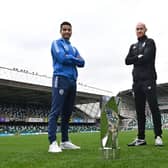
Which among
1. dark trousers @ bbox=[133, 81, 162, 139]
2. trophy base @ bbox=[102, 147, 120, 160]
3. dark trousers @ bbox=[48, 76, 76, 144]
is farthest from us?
dark trousers @ bbox=[133, 81, 162, 139]

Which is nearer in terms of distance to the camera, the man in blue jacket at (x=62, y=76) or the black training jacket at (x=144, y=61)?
the man in blue jacket at (x=62, y=76)

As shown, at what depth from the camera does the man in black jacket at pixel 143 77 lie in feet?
15.0

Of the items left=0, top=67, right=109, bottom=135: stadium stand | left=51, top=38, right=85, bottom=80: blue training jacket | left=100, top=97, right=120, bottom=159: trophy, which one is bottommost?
left=100, top=97, right=120, bottom=159: trophy

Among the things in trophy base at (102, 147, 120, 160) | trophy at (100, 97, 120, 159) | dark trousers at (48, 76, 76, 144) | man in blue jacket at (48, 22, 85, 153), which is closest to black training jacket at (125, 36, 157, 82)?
man in blue jacket at (48, 22, 85, 153)

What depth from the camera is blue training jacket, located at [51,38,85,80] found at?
421 centimetres

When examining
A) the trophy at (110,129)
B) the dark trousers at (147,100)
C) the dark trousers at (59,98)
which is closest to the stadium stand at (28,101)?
the dark trousers at (147,100)

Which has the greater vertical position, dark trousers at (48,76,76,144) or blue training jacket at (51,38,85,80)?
blue training jacket at (51,38,85,80)

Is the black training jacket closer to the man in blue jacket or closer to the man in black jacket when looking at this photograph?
the man in black jacket

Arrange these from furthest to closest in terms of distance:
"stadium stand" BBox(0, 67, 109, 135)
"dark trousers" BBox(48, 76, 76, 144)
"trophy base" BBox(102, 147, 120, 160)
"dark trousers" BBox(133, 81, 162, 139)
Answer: "stadium stand" BBox(0, 67, 109, 135)
"dark trousers" BBox(133, 81, 162, 139)
"dark trousers" BBox(48, 76, 76, 144)
"trophy base" BBox(102, 147, 120, 160)

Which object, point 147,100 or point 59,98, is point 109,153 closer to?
point 59,98

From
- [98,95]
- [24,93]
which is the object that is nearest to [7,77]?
[24,93]

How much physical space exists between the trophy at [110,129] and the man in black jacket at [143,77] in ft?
4.99

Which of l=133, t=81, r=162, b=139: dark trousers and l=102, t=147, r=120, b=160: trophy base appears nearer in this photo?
l=102, t=147, r=120, b=160: trophy base

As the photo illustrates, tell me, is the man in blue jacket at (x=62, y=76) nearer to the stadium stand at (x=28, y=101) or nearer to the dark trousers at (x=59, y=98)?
the dark trousers at (x=59, y=98)
